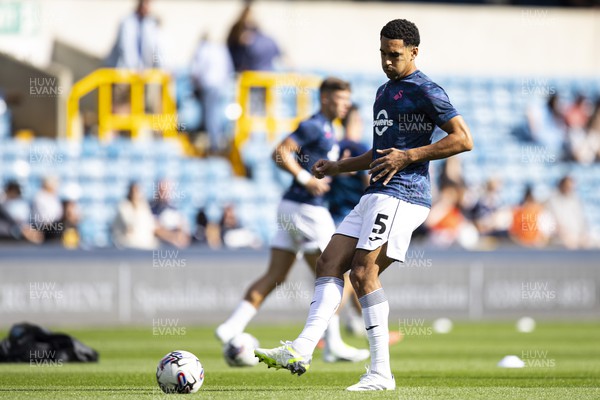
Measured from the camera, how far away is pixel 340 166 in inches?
350

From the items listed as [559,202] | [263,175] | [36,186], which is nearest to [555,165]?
[559,202]

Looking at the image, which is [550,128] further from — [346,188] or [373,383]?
[373,383]

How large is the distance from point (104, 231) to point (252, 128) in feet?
12.3

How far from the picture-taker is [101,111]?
21.7 metres

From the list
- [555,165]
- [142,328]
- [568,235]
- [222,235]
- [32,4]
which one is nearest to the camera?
[142,328]

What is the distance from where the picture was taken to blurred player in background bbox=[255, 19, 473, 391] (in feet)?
27.2

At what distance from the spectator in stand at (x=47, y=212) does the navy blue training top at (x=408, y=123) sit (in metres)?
10.6

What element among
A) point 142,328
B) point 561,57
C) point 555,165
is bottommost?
point 142,328

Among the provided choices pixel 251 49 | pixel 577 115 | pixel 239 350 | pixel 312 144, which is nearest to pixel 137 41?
pixel 251 49

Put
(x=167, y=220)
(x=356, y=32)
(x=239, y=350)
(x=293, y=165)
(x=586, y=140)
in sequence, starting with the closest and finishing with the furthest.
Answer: (x=239, y=350) < (x=293, y=165) < (x=167, y=220) < (x=586, y=140) < (x=356, y=32)

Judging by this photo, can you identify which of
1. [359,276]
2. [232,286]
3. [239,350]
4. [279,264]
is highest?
[359,276]

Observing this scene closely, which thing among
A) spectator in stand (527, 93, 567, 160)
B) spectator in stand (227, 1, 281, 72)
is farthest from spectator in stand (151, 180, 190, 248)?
spectator in stand (527, 93, 567, 160)

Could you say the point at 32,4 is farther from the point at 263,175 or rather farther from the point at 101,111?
the point at 263,175

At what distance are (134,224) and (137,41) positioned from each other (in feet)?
14.2
